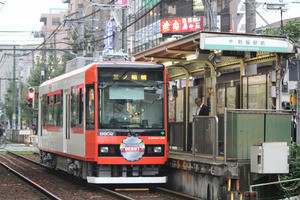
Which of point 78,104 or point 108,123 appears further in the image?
point 78,104

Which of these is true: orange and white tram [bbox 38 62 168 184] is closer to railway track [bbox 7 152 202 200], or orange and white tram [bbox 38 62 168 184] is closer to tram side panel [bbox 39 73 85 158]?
tram side panel [bbox 39 73 85 158]

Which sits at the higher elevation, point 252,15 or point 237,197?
point 252,15

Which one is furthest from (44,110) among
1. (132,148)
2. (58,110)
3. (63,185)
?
(132,148)

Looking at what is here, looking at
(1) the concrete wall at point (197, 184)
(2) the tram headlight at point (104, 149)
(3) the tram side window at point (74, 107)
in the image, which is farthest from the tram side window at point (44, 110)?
(2) the tram headlight at point (104, 149)

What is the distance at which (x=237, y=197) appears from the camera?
12.1 m

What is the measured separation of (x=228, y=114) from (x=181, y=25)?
37.6m

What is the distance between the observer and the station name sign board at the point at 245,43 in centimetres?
1330

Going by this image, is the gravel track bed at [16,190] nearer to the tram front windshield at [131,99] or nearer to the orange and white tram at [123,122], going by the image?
the orange and white tram at [123,122]

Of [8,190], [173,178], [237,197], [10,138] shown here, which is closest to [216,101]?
[173,178]

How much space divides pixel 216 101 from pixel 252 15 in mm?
4159

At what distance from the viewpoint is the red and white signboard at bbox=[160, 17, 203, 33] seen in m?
48.2

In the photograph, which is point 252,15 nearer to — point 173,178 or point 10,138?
point 173,178

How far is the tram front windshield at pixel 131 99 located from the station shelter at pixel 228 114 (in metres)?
1.03

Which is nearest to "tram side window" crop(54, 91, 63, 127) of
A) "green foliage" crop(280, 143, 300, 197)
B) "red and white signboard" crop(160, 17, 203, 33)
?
"green foliage" crop(280, 143, 300, 197)
